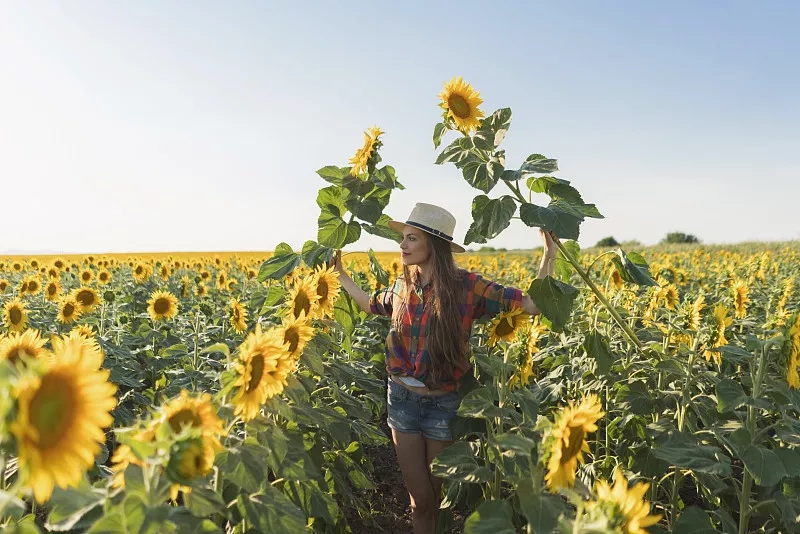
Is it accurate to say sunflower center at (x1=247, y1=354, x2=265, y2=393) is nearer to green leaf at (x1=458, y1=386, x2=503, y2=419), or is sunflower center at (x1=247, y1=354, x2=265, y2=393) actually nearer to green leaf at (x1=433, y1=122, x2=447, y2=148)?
green leaf at (x1=458, y1=386, x2=503, y2=419)

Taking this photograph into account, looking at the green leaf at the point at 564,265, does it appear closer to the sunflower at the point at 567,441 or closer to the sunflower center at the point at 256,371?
the sunflower at the point at 567,441

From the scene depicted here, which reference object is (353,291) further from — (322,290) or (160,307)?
(160,307)

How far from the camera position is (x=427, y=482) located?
3566 millimetres

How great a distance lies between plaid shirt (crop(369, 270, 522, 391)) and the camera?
3484mm

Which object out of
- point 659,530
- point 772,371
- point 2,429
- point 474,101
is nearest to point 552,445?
point 2,429

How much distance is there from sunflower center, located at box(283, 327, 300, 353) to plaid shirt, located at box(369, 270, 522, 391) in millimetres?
1048

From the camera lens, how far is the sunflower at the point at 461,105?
3.13 meters

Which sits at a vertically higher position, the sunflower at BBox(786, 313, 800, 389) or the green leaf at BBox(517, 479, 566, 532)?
the sunflower at BBox(786, 313, 800, 389)

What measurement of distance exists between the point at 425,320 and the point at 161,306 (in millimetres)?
4367

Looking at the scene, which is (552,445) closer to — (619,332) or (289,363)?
A: (289,363)

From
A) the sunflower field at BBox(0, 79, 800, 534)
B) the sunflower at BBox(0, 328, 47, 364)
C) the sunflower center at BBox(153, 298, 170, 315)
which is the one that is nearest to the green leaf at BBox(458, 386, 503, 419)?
the sunflower field at BBox(0, 79, 800, 534)

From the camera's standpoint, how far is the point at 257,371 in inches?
76.1

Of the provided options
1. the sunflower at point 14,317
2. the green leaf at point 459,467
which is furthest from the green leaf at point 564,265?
the sunflower at point 14,317

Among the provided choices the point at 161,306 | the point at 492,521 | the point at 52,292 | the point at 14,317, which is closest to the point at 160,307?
the point at 161,306
